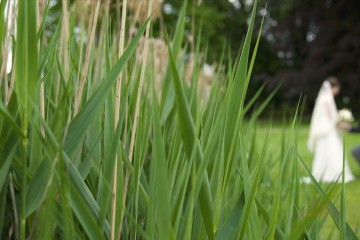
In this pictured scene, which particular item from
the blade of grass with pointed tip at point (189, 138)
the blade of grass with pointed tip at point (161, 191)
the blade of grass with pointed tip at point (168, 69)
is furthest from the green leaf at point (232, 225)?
the blade of grass with pointed tip at point (168, 69)

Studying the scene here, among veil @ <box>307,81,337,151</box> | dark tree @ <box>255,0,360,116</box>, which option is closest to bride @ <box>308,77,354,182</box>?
veil @ <box>307,81,337,151</box>

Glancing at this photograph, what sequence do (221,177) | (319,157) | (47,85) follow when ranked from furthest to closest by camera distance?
(319,157) → (47,85) → (221,177)

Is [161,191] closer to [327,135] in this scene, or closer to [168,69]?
[168,69]

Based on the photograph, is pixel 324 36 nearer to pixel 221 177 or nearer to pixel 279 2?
pixel 279 2

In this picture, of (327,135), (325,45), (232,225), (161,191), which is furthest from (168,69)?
(325,45)

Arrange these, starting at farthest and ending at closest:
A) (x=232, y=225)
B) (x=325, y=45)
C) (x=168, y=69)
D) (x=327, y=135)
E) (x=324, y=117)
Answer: (x=325, y=45) < (x=327, y=135) < (x=324, y=117) < (x=168, y=69) < (x=232, y=225)

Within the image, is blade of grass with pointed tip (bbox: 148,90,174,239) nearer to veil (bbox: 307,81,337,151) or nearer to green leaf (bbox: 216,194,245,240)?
green leaf (bbox: 216,194,245,240)

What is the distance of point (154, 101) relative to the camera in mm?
1228

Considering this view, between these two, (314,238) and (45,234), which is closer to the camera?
(45,234)

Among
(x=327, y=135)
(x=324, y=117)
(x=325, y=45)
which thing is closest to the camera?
(x=324, y=117)

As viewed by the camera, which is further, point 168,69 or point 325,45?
point 325,45

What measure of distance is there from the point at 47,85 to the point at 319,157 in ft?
32.2

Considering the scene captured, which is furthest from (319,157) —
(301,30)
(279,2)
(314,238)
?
(301,30)

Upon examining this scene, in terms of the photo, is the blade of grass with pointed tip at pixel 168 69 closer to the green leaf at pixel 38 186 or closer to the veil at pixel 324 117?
the green leaf at pixel 38 186
